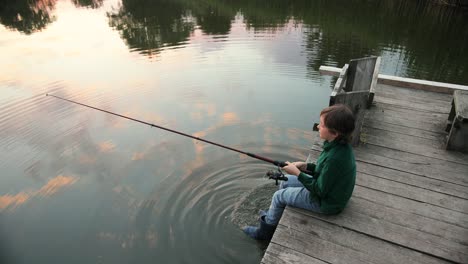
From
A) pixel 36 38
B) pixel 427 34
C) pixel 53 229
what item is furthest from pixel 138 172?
pixel 427 34

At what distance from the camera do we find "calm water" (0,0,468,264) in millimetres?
4758

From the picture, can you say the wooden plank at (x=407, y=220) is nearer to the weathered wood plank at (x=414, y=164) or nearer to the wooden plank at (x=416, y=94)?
the weathered wood plank at (x=414, y=164)

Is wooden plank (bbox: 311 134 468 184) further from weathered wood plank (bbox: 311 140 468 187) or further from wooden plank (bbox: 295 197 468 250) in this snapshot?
wooden plank (bbox: 295 197 468 250)

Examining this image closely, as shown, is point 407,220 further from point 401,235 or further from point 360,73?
Answer: point 360,73

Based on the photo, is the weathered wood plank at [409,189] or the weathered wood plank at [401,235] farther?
the weathered wood plank at [409,189]

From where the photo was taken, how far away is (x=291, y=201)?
10.7 ft

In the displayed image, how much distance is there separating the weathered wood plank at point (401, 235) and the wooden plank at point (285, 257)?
19.4 inches

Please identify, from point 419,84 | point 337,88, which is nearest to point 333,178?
point 337,88

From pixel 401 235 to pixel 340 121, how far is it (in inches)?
48.7

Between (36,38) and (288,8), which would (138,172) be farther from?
(288,8)

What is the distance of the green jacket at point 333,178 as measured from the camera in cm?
280

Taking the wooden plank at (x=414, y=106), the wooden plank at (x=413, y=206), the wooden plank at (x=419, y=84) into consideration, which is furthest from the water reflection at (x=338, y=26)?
the wooden plank at (x=413, y=206)

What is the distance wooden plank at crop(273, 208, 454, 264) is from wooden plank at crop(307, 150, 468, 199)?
1025 millimetres

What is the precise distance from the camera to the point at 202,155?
21.1ft
